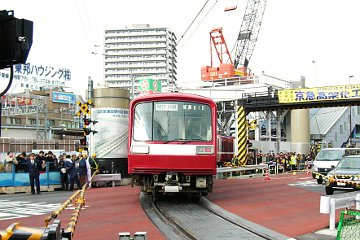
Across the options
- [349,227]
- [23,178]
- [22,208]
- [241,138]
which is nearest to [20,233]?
[349,227]

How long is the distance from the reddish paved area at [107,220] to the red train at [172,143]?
1.19 m

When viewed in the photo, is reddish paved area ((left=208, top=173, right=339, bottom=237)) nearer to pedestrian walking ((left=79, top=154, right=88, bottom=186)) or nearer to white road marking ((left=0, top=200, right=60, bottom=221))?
white road marking ((left=0, top=200, right=60, bottom=221))

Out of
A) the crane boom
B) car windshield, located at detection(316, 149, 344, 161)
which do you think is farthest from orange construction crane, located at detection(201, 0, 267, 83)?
car windshield, located at detection(316, 149, 344, 161)

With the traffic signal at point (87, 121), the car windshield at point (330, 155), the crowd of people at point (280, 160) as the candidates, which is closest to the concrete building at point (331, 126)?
the crowd of people at point (280, 160)

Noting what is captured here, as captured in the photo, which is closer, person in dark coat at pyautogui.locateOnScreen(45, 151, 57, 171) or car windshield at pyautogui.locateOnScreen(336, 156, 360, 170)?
car windshield at pyautogui.locateOnScreen(336, 156, 360, 170)

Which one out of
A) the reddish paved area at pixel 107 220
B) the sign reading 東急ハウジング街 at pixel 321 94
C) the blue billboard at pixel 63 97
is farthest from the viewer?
the blue billboard at pixel 63 97

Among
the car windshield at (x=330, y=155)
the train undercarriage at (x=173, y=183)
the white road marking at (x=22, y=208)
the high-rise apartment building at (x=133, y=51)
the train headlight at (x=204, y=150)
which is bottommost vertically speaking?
the white road marking at (x=22, y=208)

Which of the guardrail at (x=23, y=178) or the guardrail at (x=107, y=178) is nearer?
the guardrail at (x=23, y=178)

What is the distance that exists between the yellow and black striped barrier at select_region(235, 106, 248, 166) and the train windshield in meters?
19.5

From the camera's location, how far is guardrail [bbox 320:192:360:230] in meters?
9.54

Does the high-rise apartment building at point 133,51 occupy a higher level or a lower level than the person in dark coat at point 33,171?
higher

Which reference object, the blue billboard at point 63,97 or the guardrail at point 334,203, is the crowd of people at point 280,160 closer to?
the guardrail at point 334,203

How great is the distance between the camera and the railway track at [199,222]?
8.91m

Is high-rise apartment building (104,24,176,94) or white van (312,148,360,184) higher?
high-rise apartment building (104,24,176,94)
